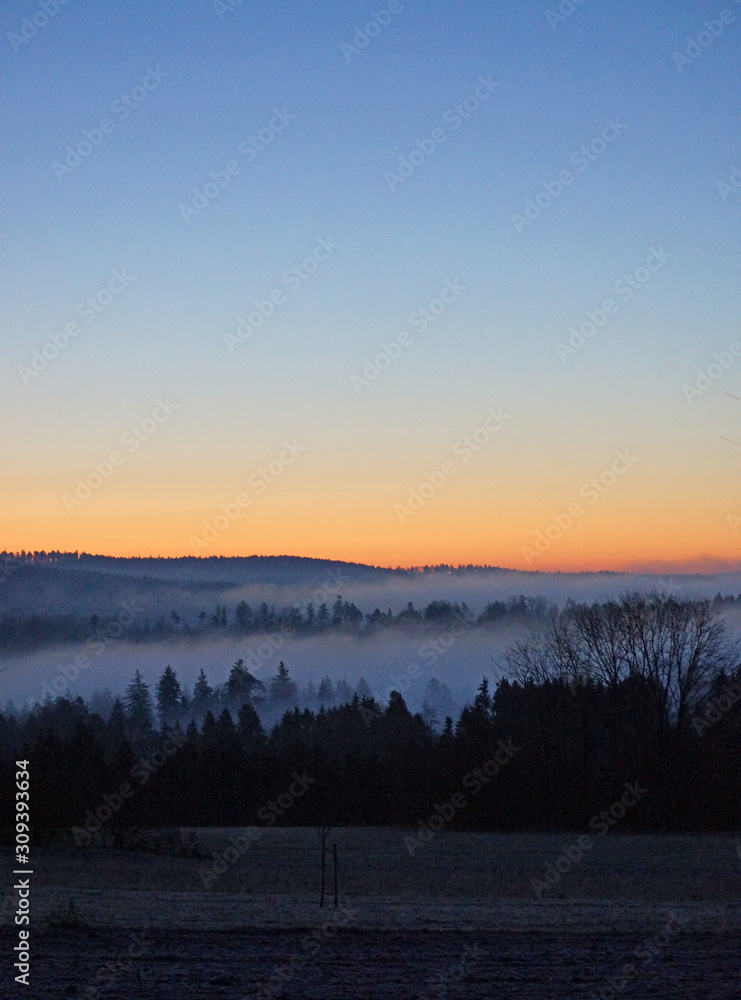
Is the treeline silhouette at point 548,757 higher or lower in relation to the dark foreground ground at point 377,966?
lower

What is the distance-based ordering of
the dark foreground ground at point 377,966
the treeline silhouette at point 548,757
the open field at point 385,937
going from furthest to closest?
the treeline silhouette at point 548,757, the open field at point 385,937, the dark foreground ground at point 377,966

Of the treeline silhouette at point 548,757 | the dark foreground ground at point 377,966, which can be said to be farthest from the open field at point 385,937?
the treeline silhouette at point 548,757

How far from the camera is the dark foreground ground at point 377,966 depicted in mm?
10930

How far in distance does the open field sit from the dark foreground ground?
0.03 metres

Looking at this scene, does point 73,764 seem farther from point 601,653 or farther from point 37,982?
point 37,982

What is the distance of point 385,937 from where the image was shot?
1442 cm

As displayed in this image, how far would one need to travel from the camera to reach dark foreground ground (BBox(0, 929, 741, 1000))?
10.9m

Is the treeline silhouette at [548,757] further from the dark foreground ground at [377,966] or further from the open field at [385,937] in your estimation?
the dark foreground ground at [377,966]

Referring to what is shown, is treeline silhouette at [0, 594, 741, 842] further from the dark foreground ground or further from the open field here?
the dark foreground ground

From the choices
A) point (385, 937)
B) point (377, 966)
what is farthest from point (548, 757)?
point (377, 966)

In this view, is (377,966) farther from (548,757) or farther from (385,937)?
(548,757)

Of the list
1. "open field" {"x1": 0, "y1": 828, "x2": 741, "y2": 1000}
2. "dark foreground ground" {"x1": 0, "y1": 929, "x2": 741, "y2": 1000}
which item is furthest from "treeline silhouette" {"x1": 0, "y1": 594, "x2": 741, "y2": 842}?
"dark foreground ground" {"x1": 0, "y1": 929, "x2": 741, "y2": 1000}

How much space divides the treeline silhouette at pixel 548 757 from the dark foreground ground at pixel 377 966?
39.0m

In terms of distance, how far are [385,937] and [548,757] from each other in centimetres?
4875
